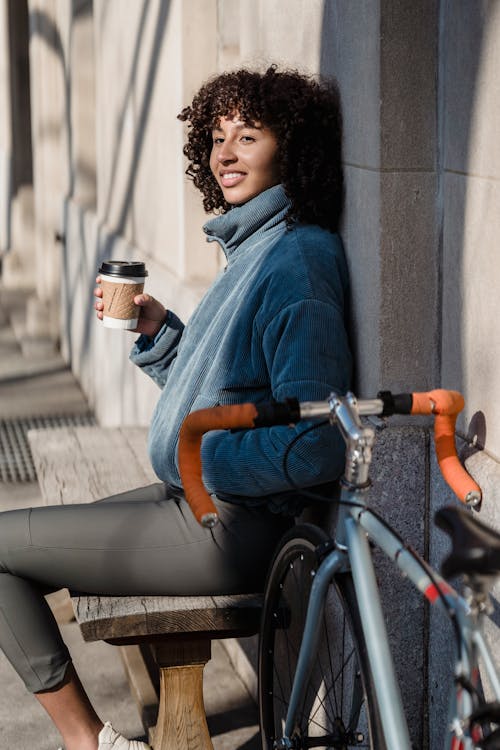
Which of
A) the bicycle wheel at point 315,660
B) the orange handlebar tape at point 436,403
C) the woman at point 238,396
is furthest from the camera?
the woman at point 238,396

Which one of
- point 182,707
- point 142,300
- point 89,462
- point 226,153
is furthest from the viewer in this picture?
point 89,462

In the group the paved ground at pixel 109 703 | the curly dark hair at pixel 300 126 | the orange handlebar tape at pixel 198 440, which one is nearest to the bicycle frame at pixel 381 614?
the orange handlebar tape at pixel 198 440

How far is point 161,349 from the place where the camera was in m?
3.61

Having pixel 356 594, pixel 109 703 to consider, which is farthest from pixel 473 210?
pixel 109 703

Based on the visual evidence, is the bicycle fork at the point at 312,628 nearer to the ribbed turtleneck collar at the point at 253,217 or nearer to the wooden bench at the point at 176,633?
the wooden bench at the point at 176,633

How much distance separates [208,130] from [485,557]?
2018 millimetres

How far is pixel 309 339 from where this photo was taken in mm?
2795

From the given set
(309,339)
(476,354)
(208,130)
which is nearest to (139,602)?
(309,339)

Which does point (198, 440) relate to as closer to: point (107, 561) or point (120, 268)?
point (107, 561)

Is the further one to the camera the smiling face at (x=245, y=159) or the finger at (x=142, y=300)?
the finger at (x=142, y=300)

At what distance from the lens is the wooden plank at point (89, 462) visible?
391 cm

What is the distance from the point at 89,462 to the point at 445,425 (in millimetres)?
2078

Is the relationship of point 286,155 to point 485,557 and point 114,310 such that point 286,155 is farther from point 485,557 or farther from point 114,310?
point 485,557

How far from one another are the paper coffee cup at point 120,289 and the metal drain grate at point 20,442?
3252 millimetres
